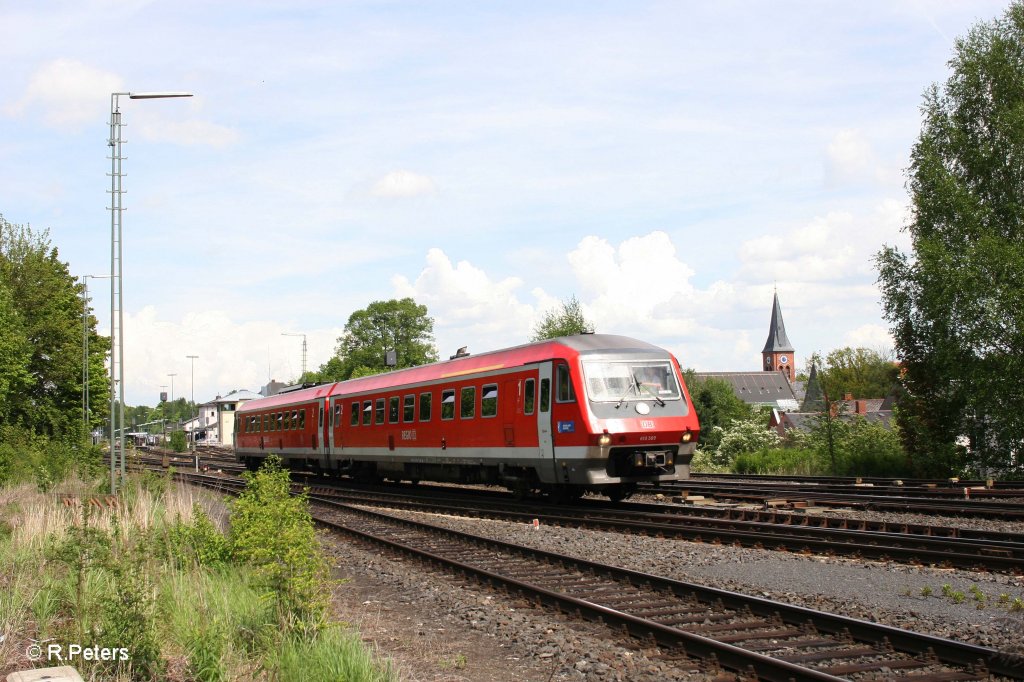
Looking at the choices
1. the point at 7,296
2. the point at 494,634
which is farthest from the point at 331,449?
the point at 494,634

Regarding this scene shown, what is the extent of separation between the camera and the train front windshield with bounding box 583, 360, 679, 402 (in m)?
18.0

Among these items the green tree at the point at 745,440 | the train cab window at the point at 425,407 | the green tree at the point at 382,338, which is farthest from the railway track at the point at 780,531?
the green tree at the point at 382,338

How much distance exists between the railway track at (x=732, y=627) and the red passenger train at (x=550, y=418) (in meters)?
5.29

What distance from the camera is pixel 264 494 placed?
37.1ft

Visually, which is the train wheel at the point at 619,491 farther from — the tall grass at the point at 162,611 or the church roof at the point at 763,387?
the church roof at the point at 763,387

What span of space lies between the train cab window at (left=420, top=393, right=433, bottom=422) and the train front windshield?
679 centimetres

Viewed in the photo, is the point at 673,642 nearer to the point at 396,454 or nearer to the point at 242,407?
the point at 396,454

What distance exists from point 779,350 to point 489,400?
173 metres

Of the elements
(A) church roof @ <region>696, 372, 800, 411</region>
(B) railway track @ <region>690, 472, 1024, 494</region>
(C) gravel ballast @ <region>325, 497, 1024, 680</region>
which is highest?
(A) church roof @ <region>696, 372, 800, 411</region>

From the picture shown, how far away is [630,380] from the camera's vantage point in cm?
1839

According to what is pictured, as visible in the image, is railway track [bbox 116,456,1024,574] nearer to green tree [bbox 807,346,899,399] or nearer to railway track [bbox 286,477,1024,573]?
railway track [bbox 286,477,1024,573]

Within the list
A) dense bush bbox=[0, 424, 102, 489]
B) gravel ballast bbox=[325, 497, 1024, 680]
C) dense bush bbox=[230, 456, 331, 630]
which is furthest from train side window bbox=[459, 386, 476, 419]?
dense bush bbox=[0, 424, 102, 489]

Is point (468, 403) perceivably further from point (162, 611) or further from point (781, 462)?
point (781, 462)

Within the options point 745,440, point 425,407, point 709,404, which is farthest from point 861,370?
point 425,407
